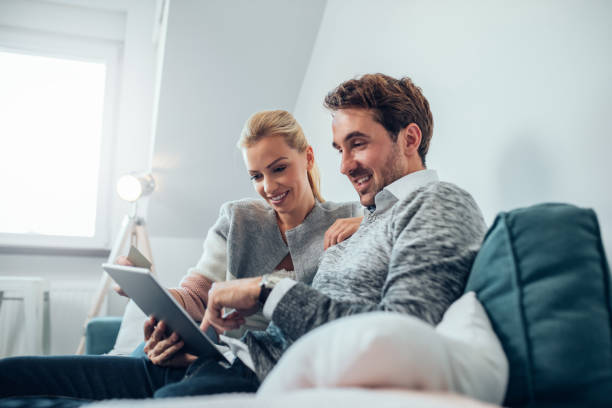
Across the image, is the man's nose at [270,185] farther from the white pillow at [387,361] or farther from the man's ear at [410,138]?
the white pillow at [387,361]

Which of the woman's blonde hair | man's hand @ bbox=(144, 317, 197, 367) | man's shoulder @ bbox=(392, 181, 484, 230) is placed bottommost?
man's hand @ bbox=(144, 317, 197, 367)

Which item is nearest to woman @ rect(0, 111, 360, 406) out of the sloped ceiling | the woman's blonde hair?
the woman's blonde hair

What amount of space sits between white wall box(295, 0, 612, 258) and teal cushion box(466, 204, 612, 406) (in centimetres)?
30

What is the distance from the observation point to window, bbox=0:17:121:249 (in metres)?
3.29

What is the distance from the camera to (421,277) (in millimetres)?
768

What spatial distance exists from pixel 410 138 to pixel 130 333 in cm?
141

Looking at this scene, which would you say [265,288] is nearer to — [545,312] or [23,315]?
[545,312]

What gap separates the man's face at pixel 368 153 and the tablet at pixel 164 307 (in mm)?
555

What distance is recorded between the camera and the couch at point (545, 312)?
1.77 feet

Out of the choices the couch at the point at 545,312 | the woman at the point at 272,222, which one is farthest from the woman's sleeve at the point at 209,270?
the couch at the point at 545,312

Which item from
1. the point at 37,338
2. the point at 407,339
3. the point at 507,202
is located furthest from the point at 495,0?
the point at 37,338

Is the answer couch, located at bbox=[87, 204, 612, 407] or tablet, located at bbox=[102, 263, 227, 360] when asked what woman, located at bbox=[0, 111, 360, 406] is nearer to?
tablet, located at bbox=[102, 263, 227, 360]

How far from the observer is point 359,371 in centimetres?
48

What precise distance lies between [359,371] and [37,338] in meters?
3.00
